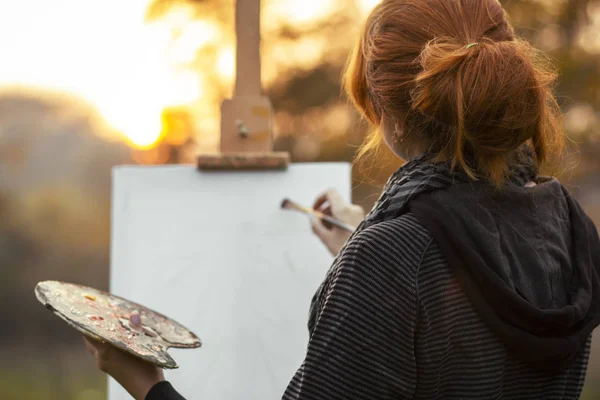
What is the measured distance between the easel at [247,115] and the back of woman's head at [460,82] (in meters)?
0.80

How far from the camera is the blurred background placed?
22.0 feet

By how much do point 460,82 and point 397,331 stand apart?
28cm

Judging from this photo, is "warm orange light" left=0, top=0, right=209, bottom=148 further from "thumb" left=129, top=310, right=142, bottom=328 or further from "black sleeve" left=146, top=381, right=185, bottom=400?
"black sleeve" left=146, top=381, right=185, bottom=400

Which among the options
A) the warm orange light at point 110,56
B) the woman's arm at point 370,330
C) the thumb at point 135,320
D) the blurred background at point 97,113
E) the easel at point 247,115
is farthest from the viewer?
the blurred background at point 97,113

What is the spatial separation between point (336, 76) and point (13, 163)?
326 centimetres

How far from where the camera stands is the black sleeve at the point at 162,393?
0.94 metres

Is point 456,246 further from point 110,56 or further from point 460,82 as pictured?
point 110,56

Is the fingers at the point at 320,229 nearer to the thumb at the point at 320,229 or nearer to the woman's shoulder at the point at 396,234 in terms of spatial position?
the thumb at the point at 320,229

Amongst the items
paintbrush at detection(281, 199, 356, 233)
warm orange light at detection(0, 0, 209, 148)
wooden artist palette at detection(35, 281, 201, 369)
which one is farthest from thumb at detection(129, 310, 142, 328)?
warm orange light at detection(0, 0, 209, 148)

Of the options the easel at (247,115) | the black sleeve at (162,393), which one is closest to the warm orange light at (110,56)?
the easel at (247,115)

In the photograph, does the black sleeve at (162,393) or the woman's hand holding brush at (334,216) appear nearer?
the black sleeve at (162,393)

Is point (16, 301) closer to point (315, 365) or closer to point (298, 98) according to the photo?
point (298, 98)

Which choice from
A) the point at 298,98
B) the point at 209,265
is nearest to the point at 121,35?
the point at 298,98

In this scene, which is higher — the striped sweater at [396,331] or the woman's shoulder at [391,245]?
the woman's shoulder at [391,245]
